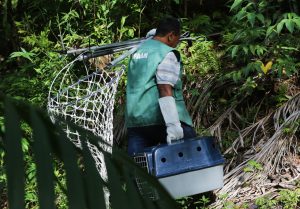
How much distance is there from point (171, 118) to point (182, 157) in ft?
1.17

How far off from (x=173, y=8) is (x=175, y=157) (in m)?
3.67

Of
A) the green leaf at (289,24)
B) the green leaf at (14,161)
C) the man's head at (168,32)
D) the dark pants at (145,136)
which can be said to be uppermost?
the green leaf at (289,24)

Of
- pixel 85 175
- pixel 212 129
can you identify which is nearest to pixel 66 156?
pixel 85 175

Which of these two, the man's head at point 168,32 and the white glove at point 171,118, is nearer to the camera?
the white glove at point 171,118

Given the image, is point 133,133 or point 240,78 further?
point 240,78

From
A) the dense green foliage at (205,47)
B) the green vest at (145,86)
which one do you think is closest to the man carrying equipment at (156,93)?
the green vest at (145,86)

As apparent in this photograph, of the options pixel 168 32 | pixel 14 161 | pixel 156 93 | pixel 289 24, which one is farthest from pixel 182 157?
pixel 14 161

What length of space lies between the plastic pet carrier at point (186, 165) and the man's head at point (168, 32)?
802mm

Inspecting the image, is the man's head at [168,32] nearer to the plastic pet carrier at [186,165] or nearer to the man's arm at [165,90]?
the man's arm at [165,90]

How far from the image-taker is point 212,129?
711 cm

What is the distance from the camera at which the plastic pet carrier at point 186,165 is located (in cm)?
552

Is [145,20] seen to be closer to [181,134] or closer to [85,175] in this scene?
[181,134]

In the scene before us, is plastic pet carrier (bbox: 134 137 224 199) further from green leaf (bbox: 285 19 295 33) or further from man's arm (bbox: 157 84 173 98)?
green leaf (bbox: 285 19 295 33)

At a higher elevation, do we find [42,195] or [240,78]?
[240,78]
